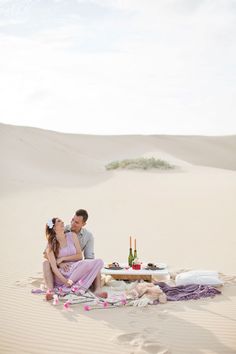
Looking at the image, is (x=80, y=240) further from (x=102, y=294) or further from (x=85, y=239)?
(x=102, y=294)

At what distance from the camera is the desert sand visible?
6845mm

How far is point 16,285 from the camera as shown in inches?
387

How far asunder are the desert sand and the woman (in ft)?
1.51

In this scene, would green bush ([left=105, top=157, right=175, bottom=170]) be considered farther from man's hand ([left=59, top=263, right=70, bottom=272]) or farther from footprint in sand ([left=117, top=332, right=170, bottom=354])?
footprint in sand ([left=117, top=332, right=170, bottom=354])

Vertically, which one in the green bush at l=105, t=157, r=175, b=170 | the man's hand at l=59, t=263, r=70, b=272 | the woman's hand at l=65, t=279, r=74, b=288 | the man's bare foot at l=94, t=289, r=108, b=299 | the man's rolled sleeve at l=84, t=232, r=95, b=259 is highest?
the green bush at l=105, t=157, r=175, b=170

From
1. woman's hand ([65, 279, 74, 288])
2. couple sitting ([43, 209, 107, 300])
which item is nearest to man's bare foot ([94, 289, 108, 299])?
couple sitting ([43, 209, 107, 300])

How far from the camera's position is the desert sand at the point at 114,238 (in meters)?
6.85

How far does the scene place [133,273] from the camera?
9539 millimetres

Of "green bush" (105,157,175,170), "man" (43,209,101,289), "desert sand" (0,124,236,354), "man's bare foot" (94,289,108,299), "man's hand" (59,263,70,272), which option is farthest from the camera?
"green bush" (105,157,175,170)

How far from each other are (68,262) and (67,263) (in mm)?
56

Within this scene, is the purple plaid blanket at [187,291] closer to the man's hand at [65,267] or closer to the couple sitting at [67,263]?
the couple sitting at [67,263]

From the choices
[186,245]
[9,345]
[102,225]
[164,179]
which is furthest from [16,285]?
[164,179]

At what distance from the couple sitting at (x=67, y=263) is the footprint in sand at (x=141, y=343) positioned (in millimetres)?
1795

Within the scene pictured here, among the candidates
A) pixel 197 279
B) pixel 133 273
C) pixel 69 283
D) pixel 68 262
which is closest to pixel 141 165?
pixel 133 273
